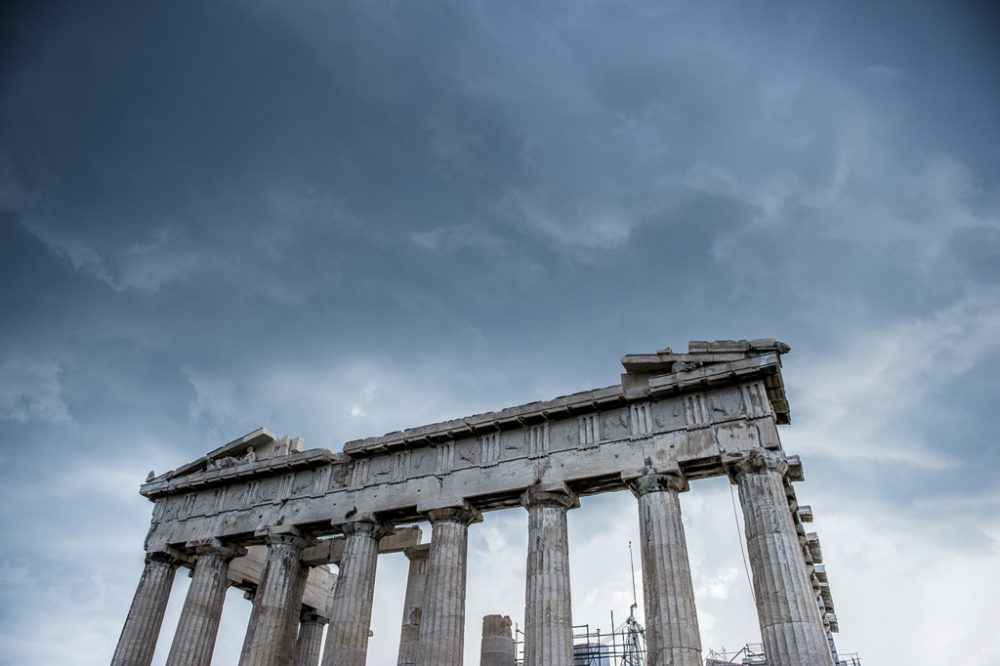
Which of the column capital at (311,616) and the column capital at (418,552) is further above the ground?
the column capital at (418,552)

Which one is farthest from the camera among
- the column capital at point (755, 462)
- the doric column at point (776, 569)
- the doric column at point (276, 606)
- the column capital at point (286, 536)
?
the column capital at point (286, 536)

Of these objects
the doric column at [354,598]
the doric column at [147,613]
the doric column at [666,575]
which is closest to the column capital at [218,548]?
the doric column at [147,613]

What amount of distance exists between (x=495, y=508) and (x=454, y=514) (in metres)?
1.47

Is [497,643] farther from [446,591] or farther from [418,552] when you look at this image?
[446,591]

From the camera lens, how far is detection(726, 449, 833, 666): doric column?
15.9 m

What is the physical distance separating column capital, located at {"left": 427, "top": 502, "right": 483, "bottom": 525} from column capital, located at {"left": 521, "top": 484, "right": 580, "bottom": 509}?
220 cm

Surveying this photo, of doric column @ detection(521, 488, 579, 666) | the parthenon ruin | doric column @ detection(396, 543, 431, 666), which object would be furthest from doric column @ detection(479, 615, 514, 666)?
doric column @ detection(521, 488, 579, 666)

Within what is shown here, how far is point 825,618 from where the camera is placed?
A: 29.5 meters

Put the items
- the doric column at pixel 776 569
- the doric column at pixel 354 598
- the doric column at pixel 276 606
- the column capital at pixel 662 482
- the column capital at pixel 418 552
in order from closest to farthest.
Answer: the doric column at pixel 776 569 → the column capital at pixel 662 482 → the doric column at pixel 354 598 → the doric column at pixel 276 606 → the column capital at pixel 418 552

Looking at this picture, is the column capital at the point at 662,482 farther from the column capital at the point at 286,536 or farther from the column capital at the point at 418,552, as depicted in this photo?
the column capital at the point at 286,536

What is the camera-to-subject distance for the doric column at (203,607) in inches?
949

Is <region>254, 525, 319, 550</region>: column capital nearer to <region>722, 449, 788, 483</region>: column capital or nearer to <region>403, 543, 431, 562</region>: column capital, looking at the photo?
<region>403, 543, 431, 562</region>: column capital

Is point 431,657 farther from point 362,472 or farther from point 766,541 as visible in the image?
point 766,541

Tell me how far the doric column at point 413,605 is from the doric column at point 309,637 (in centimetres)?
705
